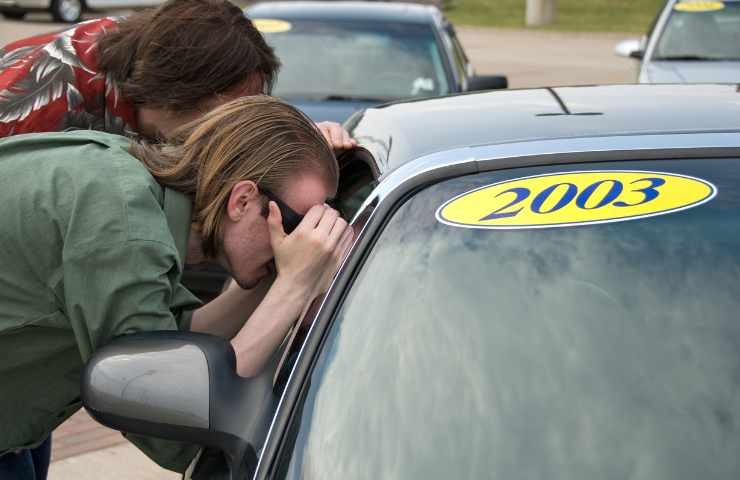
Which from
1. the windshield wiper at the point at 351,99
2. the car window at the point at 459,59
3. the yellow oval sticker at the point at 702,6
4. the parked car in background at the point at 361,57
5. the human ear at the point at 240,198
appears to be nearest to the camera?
the human ear at the point at 240,198

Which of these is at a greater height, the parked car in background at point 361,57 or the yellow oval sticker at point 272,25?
the yellow oval sticker at point 272,25

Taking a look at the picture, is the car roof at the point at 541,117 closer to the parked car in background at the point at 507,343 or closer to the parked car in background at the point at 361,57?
the parked car in background at the point at 507,343

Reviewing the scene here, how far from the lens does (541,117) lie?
93.2 inches

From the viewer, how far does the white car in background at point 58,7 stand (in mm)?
23469

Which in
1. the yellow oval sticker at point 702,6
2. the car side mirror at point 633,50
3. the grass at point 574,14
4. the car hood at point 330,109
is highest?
the car hood at point 330,109

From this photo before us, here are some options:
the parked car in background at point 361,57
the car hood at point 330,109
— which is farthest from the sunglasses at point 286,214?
the parked car in background at point 361,57

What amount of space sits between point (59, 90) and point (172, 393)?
1228 millimetres

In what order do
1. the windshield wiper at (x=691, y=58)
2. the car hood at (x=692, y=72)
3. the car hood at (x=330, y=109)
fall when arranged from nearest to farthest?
the car hood at (x=330, y=109) < the car hood at (x=692, y=72) < the windshield wiper at (x=691, y=58)

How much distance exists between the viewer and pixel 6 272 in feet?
6.68

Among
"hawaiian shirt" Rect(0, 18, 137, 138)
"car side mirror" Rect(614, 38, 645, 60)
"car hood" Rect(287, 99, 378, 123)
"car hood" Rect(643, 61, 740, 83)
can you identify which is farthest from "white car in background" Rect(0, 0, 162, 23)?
"hawaiian shirt" Rect(0, 18, 137, 138)

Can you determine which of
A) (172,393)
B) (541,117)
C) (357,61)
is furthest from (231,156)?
(357,61)

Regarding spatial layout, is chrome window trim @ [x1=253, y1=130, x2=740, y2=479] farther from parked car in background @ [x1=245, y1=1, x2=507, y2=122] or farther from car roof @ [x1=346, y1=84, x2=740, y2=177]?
parked car in background @ [x1=245, y1=1, x2=507, y2=122]

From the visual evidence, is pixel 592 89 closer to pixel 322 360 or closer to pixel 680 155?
pixel 680 155

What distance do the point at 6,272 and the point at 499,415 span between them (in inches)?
35.3
